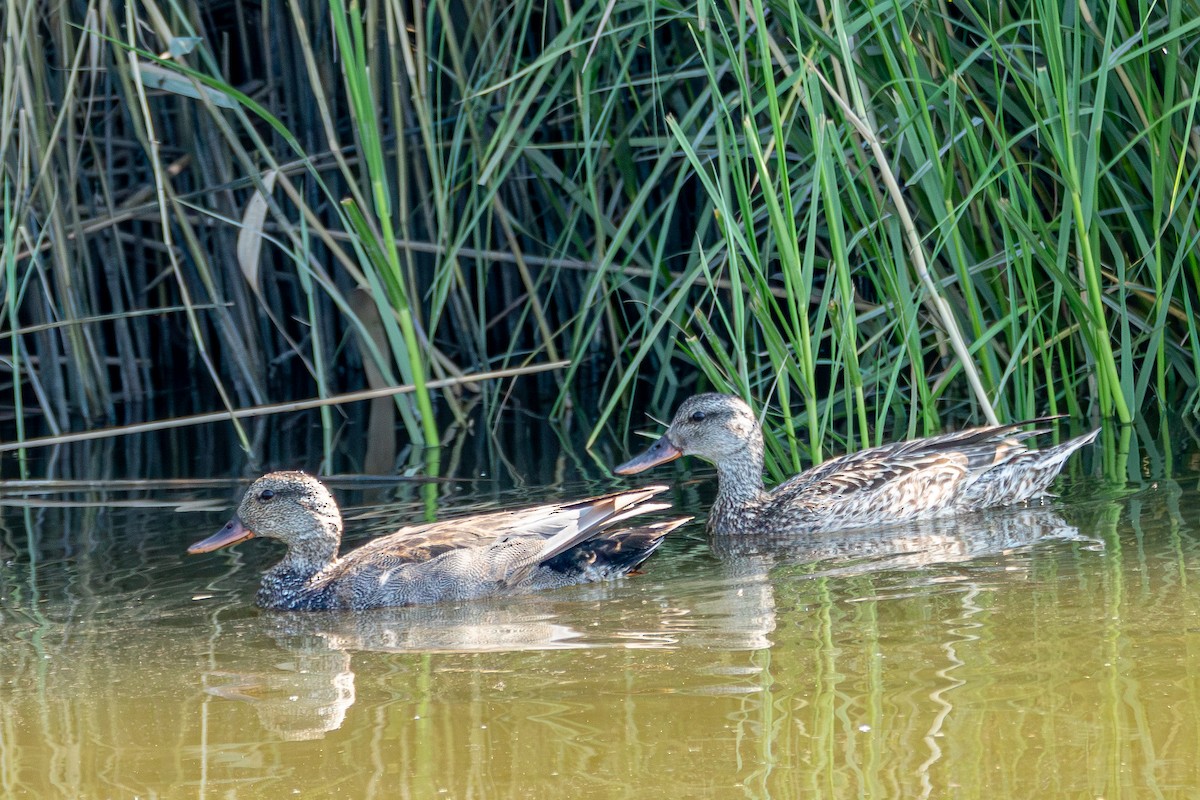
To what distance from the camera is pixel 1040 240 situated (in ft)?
21.3

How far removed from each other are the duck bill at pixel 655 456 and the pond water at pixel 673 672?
0.41m

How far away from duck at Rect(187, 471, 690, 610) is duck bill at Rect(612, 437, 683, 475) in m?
0.81

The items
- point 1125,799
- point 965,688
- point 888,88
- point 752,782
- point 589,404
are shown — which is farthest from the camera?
point 589,404

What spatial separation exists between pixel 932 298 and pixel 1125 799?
3.25 metres

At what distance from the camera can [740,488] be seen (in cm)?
652

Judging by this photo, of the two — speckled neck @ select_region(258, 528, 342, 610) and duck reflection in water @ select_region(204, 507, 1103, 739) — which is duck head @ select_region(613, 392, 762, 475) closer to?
duck reflection in water @ select_region(204, 507, 1103, 739)

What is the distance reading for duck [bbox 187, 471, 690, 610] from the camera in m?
5.37

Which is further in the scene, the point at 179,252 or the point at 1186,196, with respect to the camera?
the point at 179,252

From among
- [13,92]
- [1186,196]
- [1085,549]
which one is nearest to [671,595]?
[1085,549]

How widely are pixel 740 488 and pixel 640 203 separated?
1.37 meters

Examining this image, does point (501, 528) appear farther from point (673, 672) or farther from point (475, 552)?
point (673, 672)

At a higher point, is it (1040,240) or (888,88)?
(888,88)

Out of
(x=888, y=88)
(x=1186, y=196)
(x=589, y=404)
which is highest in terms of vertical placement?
(x=888, y=88)

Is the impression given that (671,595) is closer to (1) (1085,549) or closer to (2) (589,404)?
(1) (1085,549)
